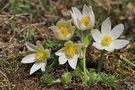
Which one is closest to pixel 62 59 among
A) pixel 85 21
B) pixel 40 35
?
pixel 85 21

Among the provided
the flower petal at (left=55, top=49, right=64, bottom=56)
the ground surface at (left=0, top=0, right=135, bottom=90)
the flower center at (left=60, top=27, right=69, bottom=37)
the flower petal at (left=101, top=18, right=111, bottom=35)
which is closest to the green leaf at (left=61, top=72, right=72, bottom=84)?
the ground surface at (left=0, top=0, right=135, bottom=90)

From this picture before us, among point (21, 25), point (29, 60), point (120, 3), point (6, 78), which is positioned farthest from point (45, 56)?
point (120, 3)

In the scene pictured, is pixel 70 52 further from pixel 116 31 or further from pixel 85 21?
pixel 116 31

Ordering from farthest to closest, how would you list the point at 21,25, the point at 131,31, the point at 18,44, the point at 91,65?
the point at 131,31, the point at 21,25, the point at 18,44, the point at 91,65

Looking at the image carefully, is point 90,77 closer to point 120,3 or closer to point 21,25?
point 21,25

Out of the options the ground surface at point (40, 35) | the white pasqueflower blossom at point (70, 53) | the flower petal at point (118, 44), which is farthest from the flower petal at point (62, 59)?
the flower petal at point (118, 44)

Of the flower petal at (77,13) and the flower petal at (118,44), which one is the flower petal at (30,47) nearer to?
the flower petal at (77,13)

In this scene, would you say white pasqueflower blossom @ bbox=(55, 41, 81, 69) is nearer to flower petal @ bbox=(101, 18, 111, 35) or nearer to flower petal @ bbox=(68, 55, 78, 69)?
flower petal @ bbox=(68, 55, 78, 69)
